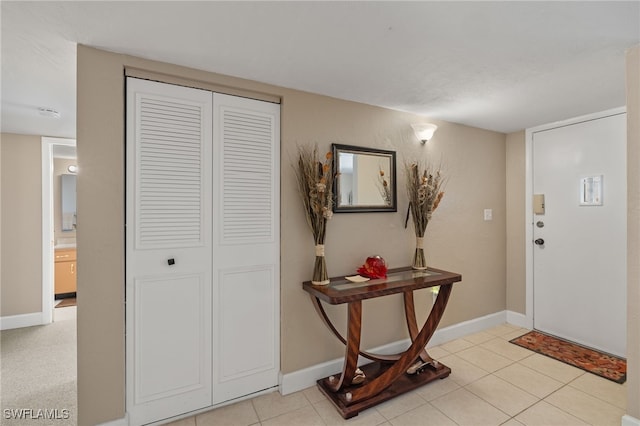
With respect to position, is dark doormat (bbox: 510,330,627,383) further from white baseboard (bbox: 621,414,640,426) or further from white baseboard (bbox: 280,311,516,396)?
white baseboard (bbox: 621,414,640,426)

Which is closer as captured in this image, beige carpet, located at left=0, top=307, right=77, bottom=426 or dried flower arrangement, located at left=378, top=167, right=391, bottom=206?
beige carpet, located at left=0, top=307, right=77, bottom=426

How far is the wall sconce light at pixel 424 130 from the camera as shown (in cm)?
281

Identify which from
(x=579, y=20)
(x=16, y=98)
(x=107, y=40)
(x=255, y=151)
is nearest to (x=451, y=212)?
(x=579, y=20)

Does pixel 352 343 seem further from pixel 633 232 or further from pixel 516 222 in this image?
pixel 516 222

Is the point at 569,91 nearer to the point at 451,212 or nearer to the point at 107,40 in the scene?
the point at 451,212

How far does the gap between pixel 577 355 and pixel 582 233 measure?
116 cm

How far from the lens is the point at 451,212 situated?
3.18 meters

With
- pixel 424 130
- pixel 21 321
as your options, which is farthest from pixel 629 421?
pixel 21 321

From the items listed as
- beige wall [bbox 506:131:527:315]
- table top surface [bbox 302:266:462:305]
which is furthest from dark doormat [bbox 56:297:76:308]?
beige wall [bbox 506:131:527:315]

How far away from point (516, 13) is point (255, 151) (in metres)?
1.69

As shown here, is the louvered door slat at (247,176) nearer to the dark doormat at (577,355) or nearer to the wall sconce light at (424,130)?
the wall sconce light at (424,130)

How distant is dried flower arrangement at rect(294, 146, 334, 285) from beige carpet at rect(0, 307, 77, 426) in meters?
1.87

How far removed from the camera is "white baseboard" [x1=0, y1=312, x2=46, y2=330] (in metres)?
3.46

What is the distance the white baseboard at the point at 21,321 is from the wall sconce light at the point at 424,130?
4.78 metres
